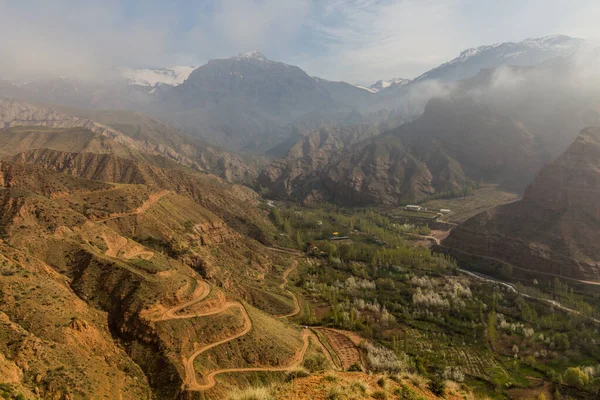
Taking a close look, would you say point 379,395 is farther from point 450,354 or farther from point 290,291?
point 290,291

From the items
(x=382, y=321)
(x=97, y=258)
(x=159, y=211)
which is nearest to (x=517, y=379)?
(x=382, y=321)

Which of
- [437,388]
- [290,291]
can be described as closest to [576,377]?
[437,388]

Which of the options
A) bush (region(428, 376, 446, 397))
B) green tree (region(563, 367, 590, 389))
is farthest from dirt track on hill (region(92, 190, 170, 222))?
green tree (region(563, 367, 590, 389))

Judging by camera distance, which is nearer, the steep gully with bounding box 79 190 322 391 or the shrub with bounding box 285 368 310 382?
the shrub with bounding box 285 368 310 382

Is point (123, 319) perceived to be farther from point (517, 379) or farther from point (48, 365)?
point (517, 379)

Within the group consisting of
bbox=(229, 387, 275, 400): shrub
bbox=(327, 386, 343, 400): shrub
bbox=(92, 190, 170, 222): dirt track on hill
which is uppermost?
bbox=(229, 387, 275, 400): shrub

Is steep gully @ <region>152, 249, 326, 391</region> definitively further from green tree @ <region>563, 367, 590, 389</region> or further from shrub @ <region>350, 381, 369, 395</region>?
green tree @ <region>563, 367, 590, 389</region>

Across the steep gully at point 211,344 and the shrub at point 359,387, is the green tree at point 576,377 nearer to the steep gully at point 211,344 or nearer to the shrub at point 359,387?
the steep gully at point 211,344
